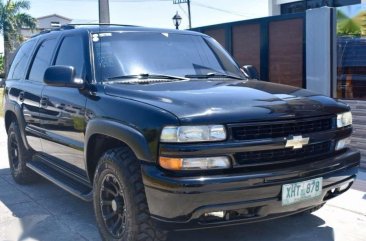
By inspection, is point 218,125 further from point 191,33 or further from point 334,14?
→ point 334,14

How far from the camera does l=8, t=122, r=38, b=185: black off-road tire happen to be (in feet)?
19.6

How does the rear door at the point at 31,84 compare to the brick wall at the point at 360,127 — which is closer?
the rear door at the point at 31,84

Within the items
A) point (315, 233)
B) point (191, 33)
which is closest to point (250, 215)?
point (315, 233)

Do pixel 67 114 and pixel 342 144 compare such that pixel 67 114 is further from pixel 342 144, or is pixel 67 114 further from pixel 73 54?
pixel 342 144

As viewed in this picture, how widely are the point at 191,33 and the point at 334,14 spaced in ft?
8.89

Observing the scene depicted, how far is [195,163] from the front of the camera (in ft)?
10.4

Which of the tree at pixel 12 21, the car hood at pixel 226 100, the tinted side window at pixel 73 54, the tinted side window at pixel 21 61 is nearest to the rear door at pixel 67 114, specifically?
the tinted side window at pixel 73 54

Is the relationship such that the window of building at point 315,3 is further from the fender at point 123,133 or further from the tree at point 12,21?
the tree at point 12,21

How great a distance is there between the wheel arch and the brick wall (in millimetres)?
3729

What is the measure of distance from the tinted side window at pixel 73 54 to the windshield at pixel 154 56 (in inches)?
7.3

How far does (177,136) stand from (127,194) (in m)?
0.62

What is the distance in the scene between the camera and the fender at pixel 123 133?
3.30 meters

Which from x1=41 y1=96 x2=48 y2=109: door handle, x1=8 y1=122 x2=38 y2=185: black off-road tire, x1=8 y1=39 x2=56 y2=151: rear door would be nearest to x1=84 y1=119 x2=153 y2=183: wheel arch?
x1=41 y1=96 x2=48 y2=109: door handle

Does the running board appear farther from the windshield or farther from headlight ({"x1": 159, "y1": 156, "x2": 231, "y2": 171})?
headlight ({"x1": 159, "y1": 156, "x2": 231, "y2": 171})
